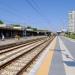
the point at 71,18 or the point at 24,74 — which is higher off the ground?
the point at 71,18

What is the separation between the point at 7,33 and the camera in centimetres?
9194

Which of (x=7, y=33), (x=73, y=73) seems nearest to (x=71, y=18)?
(x=7, y=33)

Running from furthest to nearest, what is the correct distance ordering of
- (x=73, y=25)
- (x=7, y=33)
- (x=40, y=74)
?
(x=73, y=25)
(x=7, y=33)
(x=40, y=74)

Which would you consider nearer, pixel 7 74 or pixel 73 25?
pixel 7 74

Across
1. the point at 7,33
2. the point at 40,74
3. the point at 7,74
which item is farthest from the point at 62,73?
the point at 7,33

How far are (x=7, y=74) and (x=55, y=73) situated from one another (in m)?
2.28

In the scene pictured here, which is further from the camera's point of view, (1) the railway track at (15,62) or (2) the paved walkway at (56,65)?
(1) the railway track at (15,62)

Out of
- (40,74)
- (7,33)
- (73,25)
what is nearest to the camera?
(40,74)

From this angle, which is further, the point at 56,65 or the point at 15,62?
the point at 15,62

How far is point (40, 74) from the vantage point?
12234 mm

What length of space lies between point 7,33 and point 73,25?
3141cm

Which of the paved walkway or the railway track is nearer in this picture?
the paved walkway

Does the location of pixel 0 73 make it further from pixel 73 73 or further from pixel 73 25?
pixel 73 25

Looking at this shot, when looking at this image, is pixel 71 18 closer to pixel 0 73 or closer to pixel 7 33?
pixel 7 33
